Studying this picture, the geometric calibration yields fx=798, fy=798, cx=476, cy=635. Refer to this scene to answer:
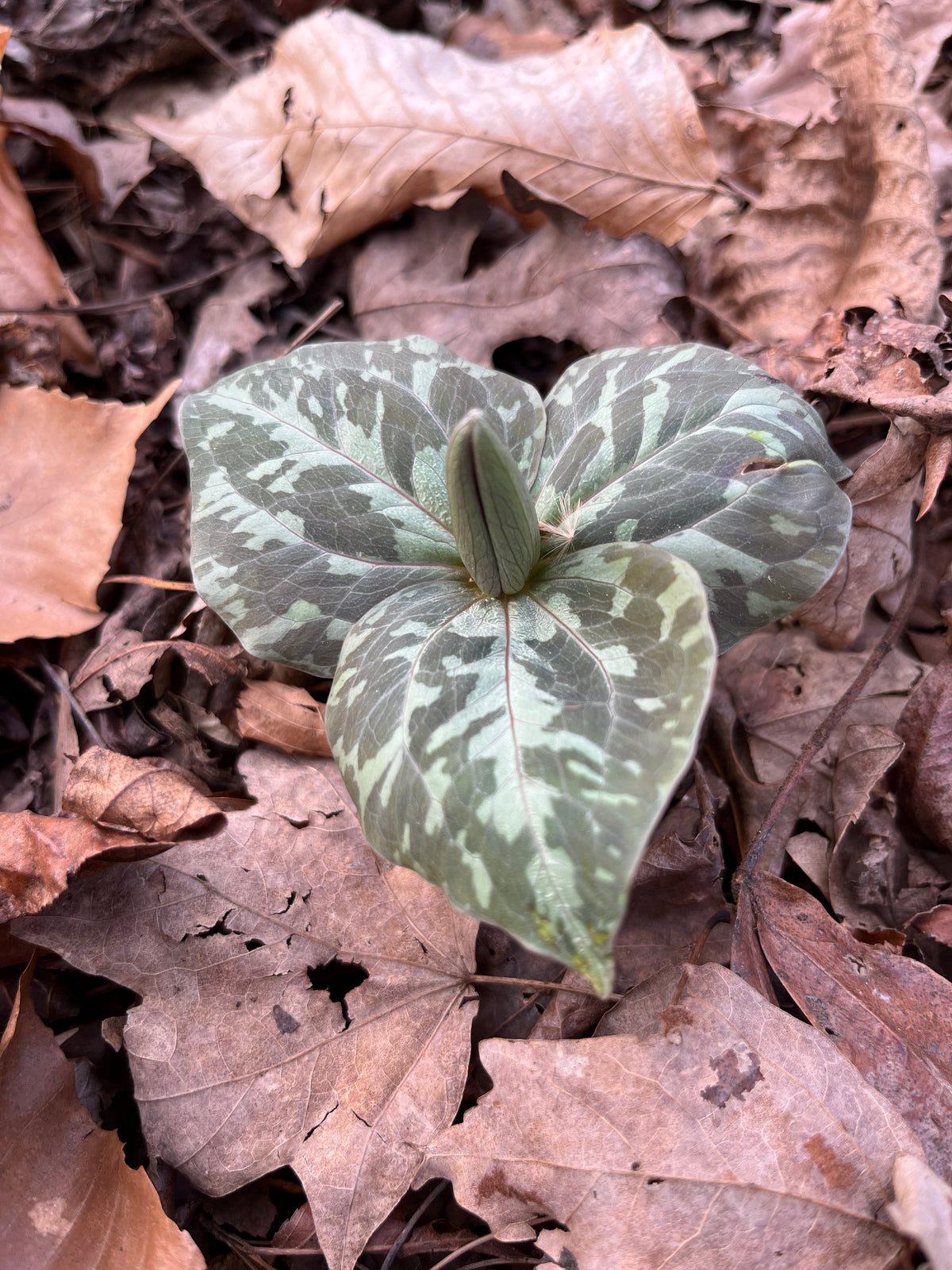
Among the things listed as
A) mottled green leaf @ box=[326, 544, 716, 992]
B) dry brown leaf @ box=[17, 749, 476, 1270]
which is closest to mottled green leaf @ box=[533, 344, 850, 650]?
mottled green leaf @ box=[326, 544, 716, 992]

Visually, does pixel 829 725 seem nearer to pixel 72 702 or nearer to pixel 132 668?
pixel 132 668

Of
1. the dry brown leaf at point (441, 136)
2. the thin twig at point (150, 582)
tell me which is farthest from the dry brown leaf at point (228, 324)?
the thin twig at point (150, 582)

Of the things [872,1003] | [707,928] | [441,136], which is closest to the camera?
[872,1003]

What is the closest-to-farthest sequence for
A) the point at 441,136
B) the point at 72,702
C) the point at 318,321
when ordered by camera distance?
1. the point at 72,702
2. the point at 441,136
3. the point at 318,321

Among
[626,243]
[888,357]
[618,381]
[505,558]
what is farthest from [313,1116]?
[626,243]

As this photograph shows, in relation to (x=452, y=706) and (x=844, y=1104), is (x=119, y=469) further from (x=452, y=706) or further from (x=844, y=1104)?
(x=844, y=1104)

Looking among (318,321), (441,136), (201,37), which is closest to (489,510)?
(318,321)
